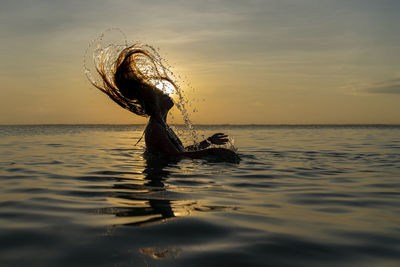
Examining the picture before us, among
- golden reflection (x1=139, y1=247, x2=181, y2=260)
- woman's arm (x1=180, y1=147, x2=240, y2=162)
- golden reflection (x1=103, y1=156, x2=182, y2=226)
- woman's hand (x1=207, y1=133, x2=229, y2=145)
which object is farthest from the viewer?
woman's hand (x1=207, y1=133, x2=229, y2=145)

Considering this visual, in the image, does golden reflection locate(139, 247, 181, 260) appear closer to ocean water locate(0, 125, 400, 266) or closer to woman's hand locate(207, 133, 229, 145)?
ocean water locate(0, 125, 400, 266)

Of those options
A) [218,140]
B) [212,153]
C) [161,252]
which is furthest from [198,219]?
[218,140]

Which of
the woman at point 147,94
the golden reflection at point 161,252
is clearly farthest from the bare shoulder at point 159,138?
the golden reflection at point 161,252

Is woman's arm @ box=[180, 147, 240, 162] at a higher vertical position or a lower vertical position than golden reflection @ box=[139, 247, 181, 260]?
higher

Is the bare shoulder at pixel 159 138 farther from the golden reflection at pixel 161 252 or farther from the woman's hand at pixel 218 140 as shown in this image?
the golden reflection at pixel 161 252

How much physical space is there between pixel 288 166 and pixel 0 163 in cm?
641

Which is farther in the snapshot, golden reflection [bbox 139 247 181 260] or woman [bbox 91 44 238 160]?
woman [bbox 91 44 238 160]

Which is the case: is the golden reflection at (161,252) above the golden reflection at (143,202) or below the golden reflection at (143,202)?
below

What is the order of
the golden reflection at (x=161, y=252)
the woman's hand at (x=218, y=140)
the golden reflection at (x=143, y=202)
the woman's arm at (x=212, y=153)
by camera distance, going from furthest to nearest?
1. the woman's hand at (x=218, y=140)
2. the woman's arm at (x=212, y=153)
3. the golden reflection at (x=143, y=202)
4. the golden reflection at (x=161, y=252)

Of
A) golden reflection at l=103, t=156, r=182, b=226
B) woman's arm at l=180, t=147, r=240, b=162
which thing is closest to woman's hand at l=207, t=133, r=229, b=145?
woman's arm at l=180, t=147, r=240, b=162

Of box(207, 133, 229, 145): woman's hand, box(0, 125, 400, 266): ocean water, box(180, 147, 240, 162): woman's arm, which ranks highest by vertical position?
box(207, 133, 229, 145): woman's hand

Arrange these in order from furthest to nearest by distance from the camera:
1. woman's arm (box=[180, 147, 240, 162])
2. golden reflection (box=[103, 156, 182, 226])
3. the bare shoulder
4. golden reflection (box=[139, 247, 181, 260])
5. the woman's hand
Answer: the woman's hand
the bare shoulder
woman's arm (box=[180, 147, 240, 162])
golden reflection (box=[103, 156, 182, 226])
golden reflection (box=[139, 247, 181, 260])

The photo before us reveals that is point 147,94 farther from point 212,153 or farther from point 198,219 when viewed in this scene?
point 198,219

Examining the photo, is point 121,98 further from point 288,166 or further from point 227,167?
point 288,166
